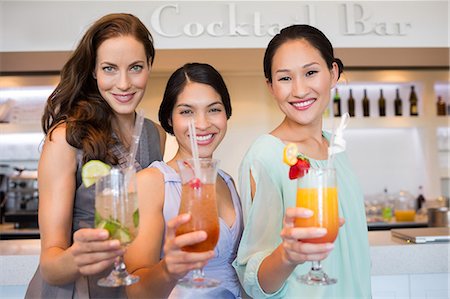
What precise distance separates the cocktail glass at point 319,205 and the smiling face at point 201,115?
20.6 inches

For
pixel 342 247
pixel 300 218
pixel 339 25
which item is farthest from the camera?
pixel 339 25

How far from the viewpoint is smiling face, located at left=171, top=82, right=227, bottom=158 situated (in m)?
1.85

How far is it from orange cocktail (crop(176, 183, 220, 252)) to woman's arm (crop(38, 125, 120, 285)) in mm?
409

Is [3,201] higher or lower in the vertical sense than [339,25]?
lower

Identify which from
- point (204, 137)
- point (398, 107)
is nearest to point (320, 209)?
point (204, 137)

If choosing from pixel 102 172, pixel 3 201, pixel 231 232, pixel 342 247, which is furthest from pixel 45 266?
pixel 3 201

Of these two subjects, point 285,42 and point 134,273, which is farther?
point 285,42

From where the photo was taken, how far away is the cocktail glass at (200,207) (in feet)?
4.44

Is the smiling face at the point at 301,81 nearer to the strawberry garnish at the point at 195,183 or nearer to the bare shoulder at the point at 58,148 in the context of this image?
the strawberry garnish at the point at 195,183

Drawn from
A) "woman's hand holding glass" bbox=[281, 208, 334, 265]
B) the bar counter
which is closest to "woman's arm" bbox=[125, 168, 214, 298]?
"woman's hand holding glass" bbox=[281, 208, 334, 265]

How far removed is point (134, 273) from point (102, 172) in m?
0.34

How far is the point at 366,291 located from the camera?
1.71m

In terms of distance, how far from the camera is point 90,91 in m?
2.04

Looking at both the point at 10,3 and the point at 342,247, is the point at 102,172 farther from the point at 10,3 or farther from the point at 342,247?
the point at 10,3
